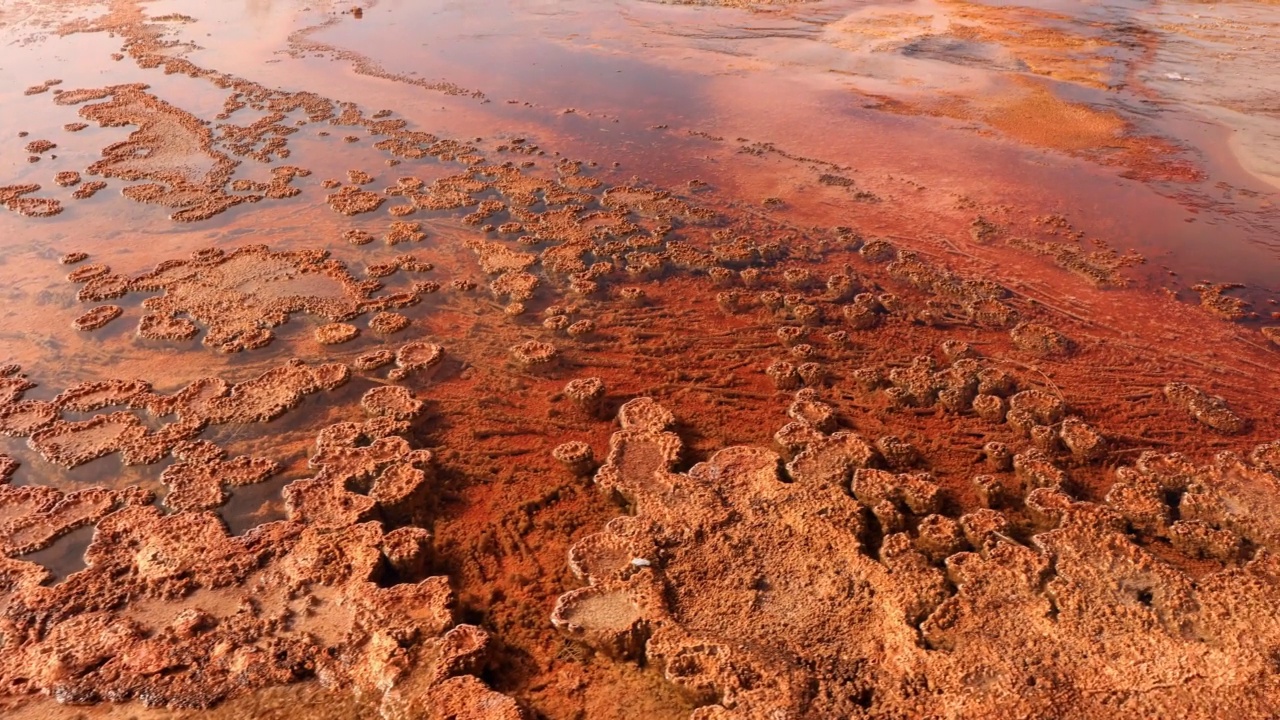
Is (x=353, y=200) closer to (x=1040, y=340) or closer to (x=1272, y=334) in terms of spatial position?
(x=1040, y=340)

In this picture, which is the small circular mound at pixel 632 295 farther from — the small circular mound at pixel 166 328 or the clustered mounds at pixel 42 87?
the clustered mounds at pixel 42 87

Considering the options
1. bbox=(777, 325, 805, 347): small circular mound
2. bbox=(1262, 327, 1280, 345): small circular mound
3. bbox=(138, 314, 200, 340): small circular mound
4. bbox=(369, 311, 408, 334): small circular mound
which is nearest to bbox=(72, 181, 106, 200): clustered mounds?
bbox=(138, 314, 200, 340): small circular mound

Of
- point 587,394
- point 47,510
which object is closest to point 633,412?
point 587,394

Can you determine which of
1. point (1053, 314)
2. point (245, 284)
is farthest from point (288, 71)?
point (1053, 314)

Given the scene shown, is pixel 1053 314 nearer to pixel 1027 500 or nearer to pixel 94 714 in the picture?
pixel 1027 500

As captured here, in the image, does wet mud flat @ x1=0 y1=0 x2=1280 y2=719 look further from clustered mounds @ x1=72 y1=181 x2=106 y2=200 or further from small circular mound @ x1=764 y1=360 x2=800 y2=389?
clustered mounds @ x1=72 y1=181 x2=106 y2=200

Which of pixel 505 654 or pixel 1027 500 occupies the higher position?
pixel 1027 500
